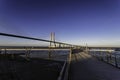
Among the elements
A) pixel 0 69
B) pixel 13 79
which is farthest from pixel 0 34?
pixel 13 79

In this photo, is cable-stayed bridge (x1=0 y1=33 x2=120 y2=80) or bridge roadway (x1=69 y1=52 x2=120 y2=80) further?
bridge roadway (x1=69 y1=52 x2=120 y2=80)

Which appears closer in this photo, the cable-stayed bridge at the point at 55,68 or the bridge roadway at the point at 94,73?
the cable-stayed bridge at the point at 55,68

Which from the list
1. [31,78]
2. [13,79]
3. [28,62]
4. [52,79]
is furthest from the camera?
[28,62]

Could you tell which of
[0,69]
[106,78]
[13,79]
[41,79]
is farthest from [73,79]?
[0,69]

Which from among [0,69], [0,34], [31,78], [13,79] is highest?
[0,34]

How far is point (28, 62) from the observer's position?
8.51m

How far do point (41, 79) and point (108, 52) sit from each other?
14.6 ft

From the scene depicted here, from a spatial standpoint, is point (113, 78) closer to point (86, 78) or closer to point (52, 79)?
point (86, 78)

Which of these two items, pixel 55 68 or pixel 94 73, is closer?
pixel 94 73

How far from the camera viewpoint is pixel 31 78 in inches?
171

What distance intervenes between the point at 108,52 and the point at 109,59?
1.35ft

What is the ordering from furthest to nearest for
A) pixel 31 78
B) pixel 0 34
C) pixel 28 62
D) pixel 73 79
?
1. pixel 28 62
2. pixel 31 78
3. pixel 73 79
4. pixel 0 34

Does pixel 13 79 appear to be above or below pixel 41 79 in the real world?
above

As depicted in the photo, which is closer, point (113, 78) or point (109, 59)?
point (113, 78)
